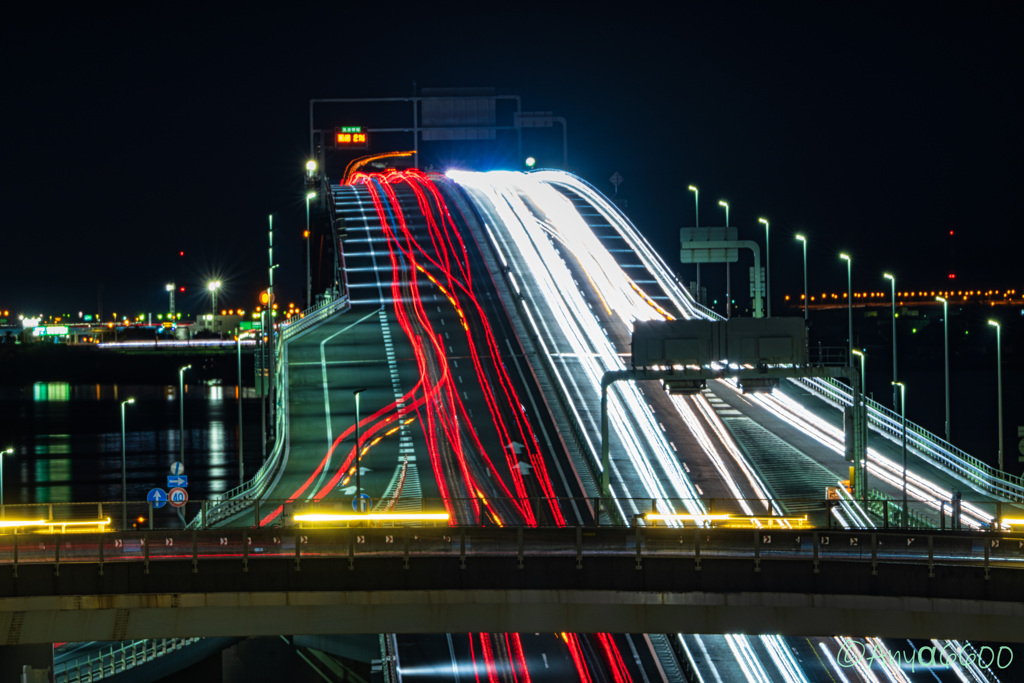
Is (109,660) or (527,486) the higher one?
(527,486)

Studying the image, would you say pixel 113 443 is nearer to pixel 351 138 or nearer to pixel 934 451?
pixel 351 138

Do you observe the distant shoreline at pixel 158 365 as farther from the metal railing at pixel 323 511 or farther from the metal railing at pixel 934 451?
the metal railing at pixel 323 511

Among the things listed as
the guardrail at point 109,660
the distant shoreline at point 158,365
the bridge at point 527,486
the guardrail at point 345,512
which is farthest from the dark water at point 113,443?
the guardrail at point 345,512

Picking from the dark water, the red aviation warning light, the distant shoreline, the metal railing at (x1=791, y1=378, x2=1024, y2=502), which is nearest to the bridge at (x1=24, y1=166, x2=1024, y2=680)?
the metal railing at (x1=791, y1=378, x2=1024, y2=502)

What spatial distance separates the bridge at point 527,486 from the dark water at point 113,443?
13.7m

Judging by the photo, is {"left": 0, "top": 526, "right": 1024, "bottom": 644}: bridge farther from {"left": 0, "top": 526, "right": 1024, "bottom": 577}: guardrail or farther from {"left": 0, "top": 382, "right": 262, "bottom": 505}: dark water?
{"left": 0, "top": 382, "right": 262, "bottom": 505}: dark water

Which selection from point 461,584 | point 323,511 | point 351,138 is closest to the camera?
point 461,584

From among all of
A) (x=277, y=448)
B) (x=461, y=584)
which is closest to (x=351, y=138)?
(x=277, y=448)

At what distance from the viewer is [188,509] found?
6719cm

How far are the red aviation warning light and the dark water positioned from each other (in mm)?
35982

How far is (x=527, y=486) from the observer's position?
52.6 metres

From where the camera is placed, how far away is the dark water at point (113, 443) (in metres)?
78.8

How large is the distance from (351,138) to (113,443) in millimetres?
67131

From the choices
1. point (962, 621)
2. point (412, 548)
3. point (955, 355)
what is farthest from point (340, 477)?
point (955, 355)
